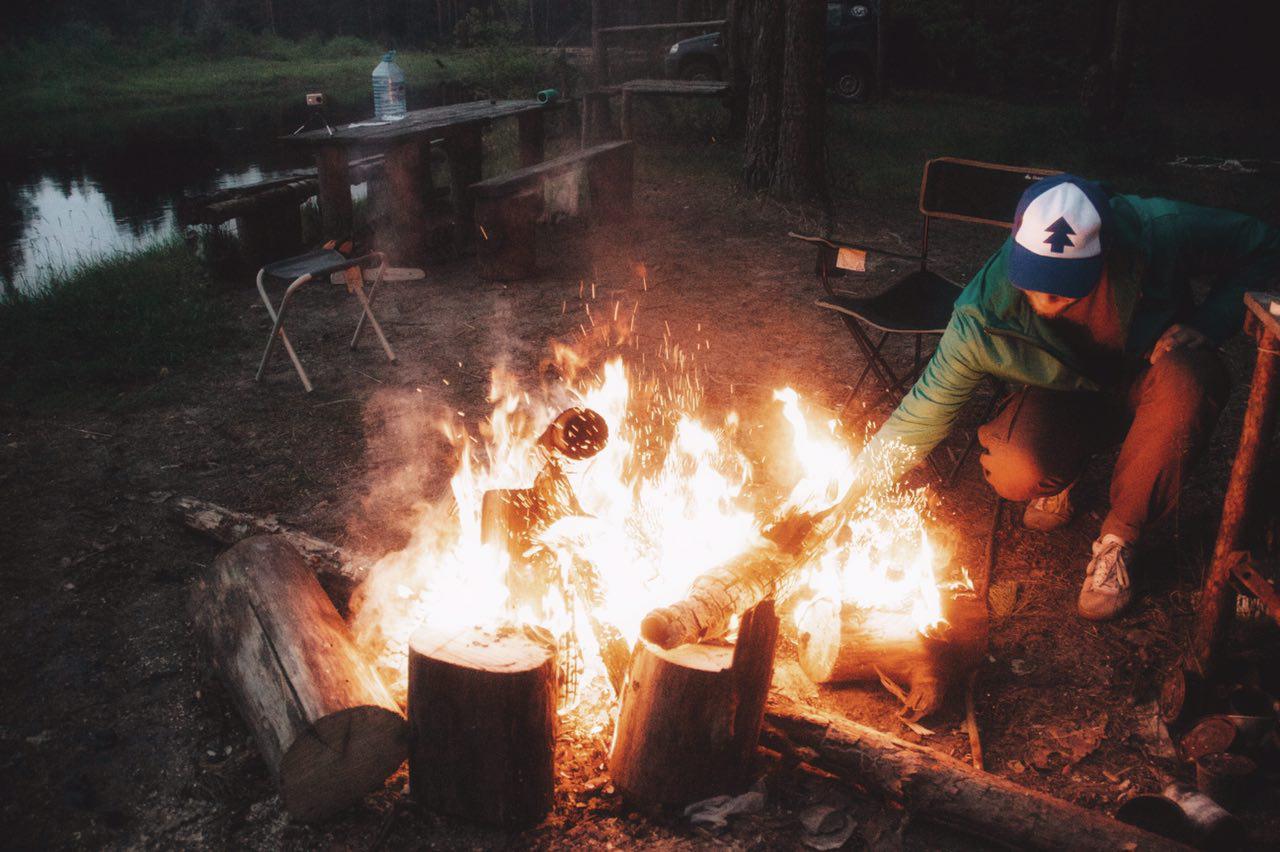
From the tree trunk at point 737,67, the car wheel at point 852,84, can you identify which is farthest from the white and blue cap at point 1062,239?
the car wheel at point 852,84

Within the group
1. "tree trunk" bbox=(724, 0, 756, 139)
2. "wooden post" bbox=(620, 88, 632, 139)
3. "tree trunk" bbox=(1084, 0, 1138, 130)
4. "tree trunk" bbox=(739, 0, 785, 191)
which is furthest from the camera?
"tree trunk" bbox=(1084, 0, 1138, 130)

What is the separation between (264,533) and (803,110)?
6973mm

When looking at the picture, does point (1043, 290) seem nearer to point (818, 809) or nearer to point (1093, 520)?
point (1093, 520)

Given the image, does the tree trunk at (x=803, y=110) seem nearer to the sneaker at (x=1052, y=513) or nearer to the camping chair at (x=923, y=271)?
the camping chair at (x=923, y=271)

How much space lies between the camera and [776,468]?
13.0 ft

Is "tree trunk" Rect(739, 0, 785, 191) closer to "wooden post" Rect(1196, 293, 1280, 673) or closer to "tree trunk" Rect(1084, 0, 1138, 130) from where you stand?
"tree trunk" Rect(1084, 0, 1138, 130)

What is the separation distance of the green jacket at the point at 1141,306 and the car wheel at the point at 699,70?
1338 cm

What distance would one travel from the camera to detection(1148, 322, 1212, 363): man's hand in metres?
2.73

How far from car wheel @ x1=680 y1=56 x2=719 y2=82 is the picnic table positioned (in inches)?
312

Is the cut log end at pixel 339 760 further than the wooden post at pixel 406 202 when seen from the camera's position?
No

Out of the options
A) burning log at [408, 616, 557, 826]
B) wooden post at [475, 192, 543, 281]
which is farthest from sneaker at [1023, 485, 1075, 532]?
wooden post at [475, 192, 543, 281]

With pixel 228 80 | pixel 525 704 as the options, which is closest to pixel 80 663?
pixel 525 704

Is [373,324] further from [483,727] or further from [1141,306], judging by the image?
[1141,306]

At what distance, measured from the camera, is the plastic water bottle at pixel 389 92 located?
700cm
